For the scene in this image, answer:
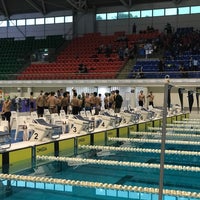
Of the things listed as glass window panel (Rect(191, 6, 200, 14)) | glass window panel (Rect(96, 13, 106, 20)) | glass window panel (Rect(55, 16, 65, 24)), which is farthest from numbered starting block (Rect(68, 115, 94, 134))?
glass window panel (Rect(55, 16, 65, 24))

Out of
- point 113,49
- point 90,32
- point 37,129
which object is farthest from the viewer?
point 90,32

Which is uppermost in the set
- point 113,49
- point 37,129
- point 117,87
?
point 113,49

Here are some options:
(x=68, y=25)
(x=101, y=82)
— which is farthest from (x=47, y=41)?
(x=101, y=82)

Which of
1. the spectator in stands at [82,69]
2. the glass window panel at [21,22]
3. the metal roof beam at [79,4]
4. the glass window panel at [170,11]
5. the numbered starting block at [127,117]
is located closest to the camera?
the numbered starting block at [127,117]

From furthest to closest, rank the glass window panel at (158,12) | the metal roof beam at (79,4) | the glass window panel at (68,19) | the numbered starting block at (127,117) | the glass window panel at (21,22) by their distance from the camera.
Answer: the glass window panel at (21,22), the glass window panel at (68,19), the metal roof beam at (79,4), the glass window panel at (158,12), the numbered starting block at (127,117)

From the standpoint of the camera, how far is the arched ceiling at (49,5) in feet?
96.0

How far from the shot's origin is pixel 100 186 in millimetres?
6258

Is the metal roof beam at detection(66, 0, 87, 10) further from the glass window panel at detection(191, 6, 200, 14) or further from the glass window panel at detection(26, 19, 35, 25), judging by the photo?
the glass window panel at detection(191, 6, 200, 14)

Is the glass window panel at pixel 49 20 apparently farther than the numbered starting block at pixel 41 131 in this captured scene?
Yes

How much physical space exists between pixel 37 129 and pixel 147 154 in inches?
111

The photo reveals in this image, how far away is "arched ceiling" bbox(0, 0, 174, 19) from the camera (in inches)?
1152

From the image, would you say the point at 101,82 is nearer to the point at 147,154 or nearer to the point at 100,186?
the point at 147,154

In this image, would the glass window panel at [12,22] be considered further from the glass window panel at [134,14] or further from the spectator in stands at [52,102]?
the spectator in stands at [52,102]

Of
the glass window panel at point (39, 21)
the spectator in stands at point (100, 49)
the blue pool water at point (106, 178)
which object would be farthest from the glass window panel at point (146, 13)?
the blue pool water at point (106, 178)
